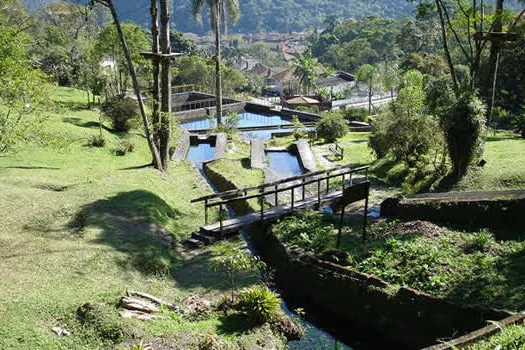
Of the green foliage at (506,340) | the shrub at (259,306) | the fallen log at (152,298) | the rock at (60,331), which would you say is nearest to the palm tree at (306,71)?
the fallen log at (152,298)

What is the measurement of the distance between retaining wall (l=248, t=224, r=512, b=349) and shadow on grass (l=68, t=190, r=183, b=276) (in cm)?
303

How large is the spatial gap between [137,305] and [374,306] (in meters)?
4.68

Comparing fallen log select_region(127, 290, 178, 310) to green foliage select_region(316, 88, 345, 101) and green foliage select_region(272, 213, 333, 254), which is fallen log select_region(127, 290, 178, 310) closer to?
green foliage select_region(272, 213, 333, 254)

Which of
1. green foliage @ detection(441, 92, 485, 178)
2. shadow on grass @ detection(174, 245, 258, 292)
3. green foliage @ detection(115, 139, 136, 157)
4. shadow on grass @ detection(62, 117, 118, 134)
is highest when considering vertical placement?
green foliage @ detection(441, 92, 485, 178)

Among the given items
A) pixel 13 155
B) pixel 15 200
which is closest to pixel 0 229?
pixel 15 200

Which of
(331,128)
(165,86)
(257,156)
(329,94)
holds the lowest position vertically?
(257,156)

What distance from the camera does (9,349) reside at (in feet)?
25.1

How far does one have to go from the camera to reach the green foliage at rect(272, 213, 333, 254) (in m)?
13.1

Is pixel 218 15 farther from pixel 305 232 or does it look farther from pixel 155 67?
pixel 305 232

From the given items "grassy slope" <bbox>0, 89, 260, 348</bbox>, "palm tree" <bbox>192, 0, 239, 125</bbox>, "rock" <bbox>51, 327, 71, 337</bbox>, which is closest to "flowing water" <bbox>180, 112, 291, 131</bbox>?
"palm tree" <bbox>192, 0, 239, 125</bbox>

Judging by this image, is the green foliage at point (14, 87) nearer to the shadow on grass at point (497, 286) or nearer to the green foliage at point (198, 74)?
the shadow on grass at point (497, 286)

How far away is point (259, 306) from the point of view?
32.0 feet

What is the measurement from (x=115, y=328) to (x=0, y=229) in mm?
5574

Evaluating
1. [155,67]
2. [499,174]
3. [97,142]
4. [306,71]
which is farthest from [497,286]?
[306,71]
